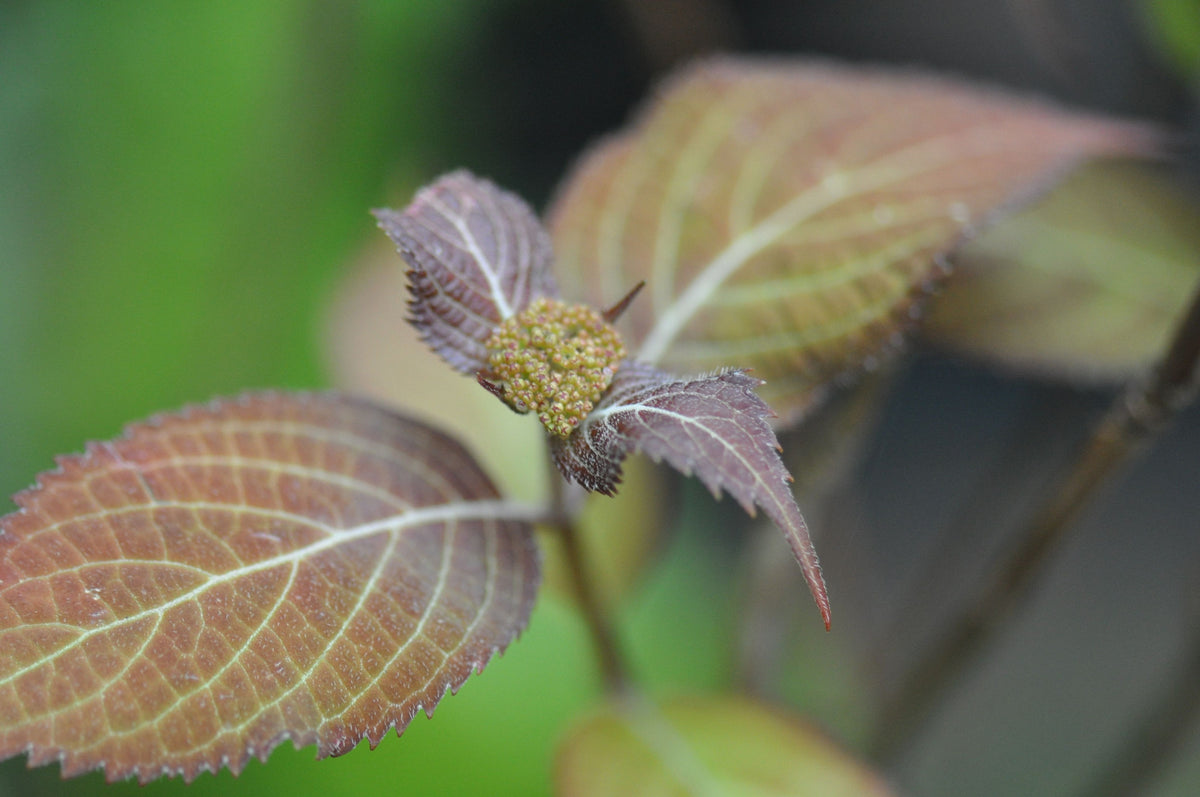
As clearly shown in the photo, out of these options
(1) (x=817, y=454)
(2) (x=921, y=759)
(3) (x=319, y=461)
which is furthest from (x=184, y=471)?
(2) (x=921, y=759)

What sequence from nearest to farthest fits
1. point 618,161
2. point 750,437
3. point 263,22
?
point 750,437
point 618,161
point 263,22

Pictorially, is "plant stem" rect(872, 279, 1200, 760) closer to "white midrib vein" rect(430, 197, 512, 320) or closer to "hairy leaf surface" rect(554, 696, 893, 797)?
"hairy leaf surface" rect(554, 696, 893, 797)

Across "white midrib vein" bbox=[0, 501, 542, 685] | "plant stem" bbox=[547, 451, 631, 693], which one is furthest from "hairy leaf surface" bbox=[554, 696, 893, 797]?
"white midrib vein" bbox=[0, 501, 542, 685]

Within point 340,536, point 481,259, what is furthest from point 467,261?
point 340,536

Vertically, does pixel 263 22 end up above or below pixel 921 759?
above

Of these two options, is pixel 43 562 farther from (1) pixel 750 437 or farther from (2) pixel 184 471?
(1) pixel 750 437
